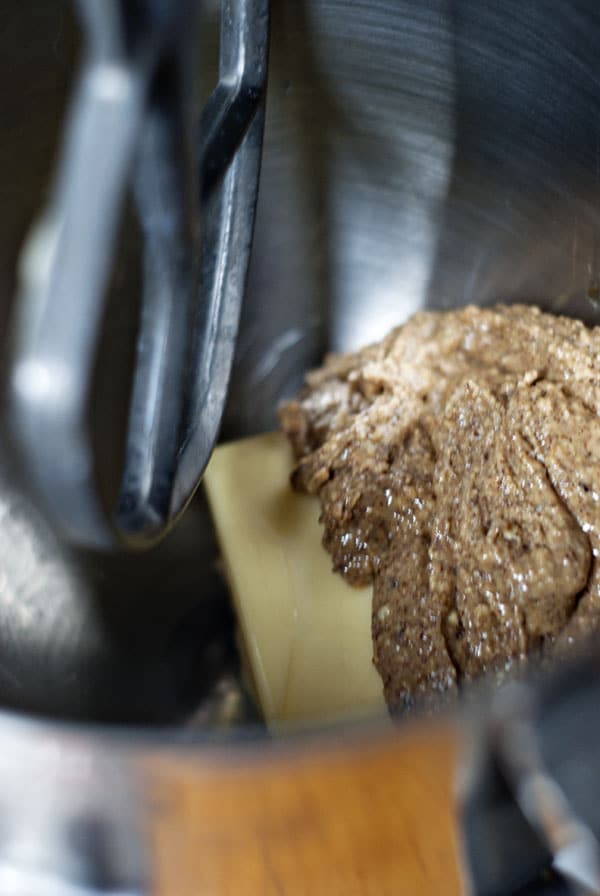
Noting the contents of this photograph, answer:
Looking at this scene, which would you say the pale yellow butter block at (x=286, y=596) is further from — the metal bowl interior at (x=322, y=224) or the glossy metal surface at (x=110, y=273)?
the glossy metal surface at (x=110, y=273)

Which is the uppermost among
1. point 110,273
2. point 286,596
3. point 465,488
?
point 110,273

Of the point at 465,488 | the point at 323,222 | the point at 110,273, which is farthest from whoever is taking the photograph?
the point at 323,222

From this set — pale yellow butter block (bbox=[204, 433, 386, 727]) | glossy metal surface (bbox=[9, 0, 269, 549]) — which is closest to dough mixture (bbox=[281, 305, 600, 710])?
pale yellow butter block (bbox=[204, 433, 386, 727])

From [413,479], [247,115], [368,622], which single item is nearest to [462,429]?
[413,479]

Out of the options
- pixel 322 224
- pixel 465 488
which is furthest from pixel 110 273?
pixel 322 224

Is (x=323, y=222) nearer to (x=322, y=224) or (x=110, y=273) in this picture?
(x=322, y=224)

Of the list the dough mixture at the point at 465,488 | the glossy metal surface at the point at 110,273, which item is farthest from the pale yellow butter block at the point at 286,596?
the glossy metal surface at the point at 110,273

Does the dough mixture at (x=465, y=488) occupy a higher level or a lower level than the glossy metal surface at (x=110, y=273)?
lower
